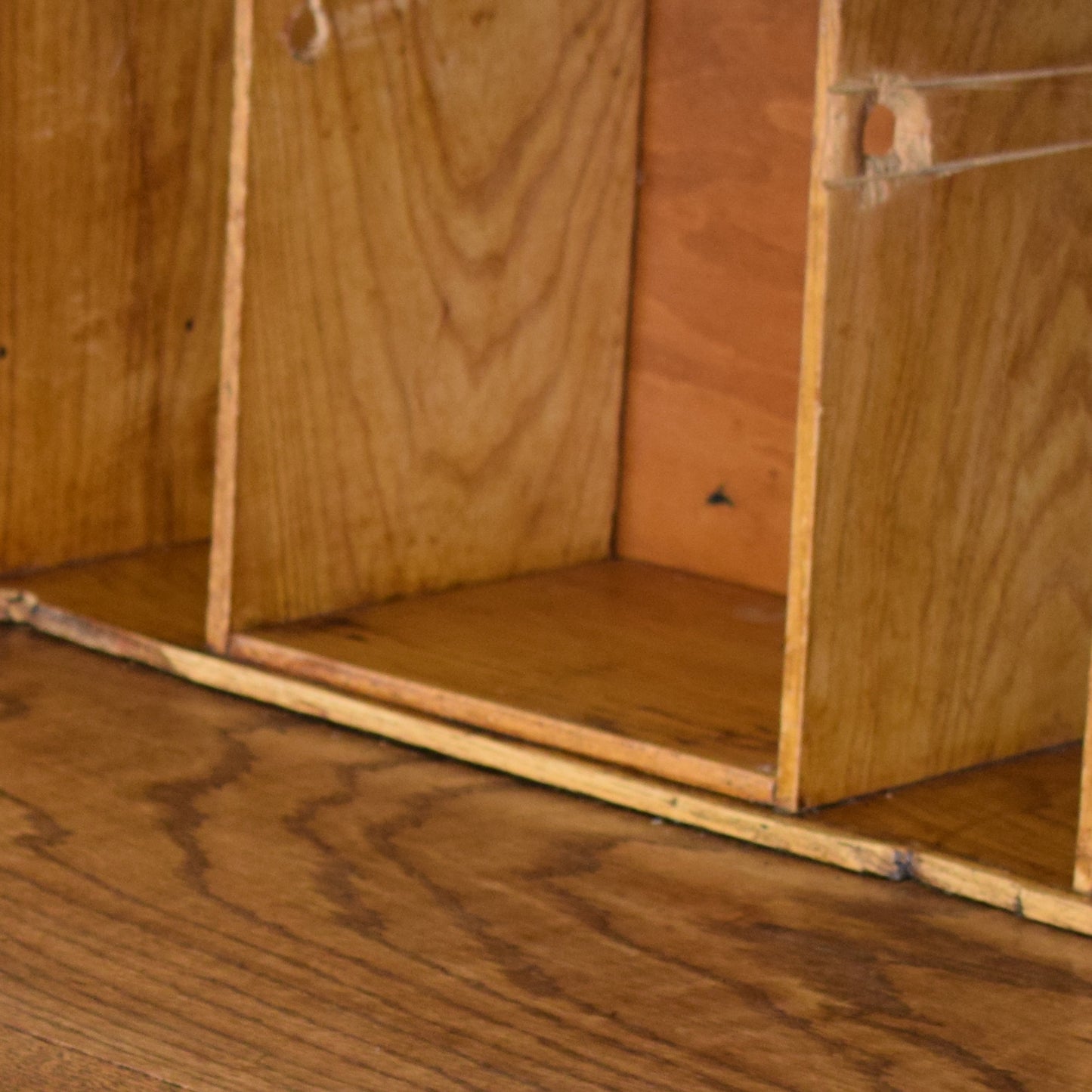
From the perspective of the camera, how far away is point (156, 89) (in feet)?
5.01

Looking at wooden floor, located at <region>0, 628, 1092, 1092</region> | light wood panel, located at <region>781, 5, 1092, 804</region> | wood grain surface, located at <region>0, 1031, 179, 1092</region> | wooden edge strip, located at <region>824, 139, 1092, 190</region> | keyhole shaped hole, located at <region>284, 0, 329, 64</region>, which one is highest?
keyhole shaped hole, located at <region>284, 0, 329, 64</region>

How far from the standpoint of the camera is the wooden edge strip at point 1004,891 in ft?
3.24

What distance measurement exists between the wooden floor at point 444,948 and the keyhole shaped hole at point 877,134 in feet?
1.22

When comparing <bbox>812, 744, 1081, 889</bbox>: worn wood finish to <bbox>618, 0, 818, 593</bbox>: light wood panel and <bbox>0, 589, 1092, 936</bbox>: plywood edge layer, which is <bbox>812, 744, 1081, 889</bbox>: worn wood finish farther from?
<bbox>618, 0, 818, 593</bbox>: light wood panel

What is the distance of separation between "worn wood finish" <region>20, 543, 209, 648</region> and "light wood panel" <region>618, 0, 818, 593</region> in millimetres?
355

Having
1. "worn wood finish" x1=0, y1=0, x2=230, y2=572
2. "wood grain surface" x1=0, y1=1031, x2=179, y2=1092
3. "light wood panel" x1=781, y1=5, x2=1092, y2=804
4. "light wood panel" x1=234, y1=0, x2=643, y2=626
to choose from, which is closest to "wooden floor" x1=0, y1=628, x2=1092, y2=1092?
"wood grain surface" x1=0, y1=1031, x2=179, y2=1092

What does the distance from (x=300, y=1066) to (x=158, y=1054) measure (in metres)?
0.06

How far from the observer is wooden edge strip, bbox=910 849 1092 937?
989mm

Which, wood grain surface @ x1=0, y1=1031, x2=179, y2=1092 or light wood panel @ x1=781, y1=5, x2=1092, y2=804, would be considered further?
light wood panel @ x1=781, y1=5, x2=1092, y2=804

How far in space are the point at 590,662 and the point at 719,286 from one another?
0.35 m

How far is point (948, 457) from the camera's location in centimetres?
111

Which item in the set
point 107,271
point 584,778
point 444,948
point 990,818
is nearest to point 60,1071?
point 444,948

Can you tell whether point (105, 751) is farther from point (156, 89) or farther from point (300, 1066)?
point (156, 89)

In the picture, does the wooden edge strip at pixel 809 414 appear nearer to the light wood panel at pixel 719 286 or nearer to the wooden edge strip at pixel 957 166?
the wooden edge strip at pixel 957 166
